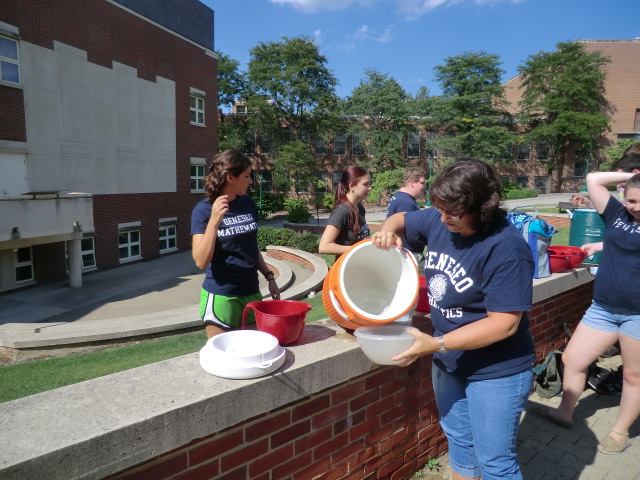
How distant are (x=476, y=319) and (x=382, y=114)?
40.5 metres

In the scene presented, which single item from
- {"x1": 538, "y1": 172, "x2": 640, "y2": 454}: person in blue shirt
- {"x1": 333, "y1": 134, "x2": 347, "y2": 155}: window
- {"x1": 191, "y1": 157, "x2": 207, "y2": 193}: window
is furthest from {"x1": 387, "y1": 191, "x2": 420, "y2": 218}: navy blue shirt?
{"x1": 333, "y1": 134, "x2": 347, "y2": 155}: window

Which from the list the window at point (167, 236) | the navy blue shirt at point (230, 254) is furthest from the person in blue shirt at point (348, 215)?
the window at point (167, 236)

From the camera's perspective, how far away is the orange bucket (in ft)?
6.66

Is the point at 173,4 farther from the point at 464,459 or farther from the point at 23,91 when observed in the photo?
the point at 464,459

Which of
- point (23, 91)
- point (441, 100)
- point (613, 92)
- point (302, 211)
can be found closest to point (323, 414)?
point (23, 91)

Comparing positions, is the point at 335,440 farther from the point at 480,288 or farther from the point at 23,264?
the point at 23,264

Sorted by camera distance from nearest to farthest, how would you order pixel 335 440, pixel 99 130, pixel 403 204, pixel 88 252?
1. pixel 335 440
2. pixel 403 204
3. pixel 88 252
4. pixel 99 130

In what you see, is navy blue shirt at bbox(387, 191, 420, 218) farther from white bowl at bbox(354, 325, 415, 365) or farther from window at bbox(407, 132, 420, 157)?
window at bbox(407, 132, 420, 157)

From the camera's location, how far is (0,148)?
14.4m

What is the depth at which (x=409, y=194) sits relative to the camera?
4645mm

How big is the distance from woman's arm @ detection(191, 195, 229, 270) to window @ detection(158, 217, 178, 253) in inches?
820

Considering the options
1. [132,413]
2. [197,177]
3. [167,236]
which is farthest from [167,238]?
[132,413]

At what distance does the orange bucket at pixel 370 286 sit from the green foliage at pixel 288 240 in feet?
55.1

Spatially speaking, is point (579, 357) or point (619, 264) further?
point (579, 357)
